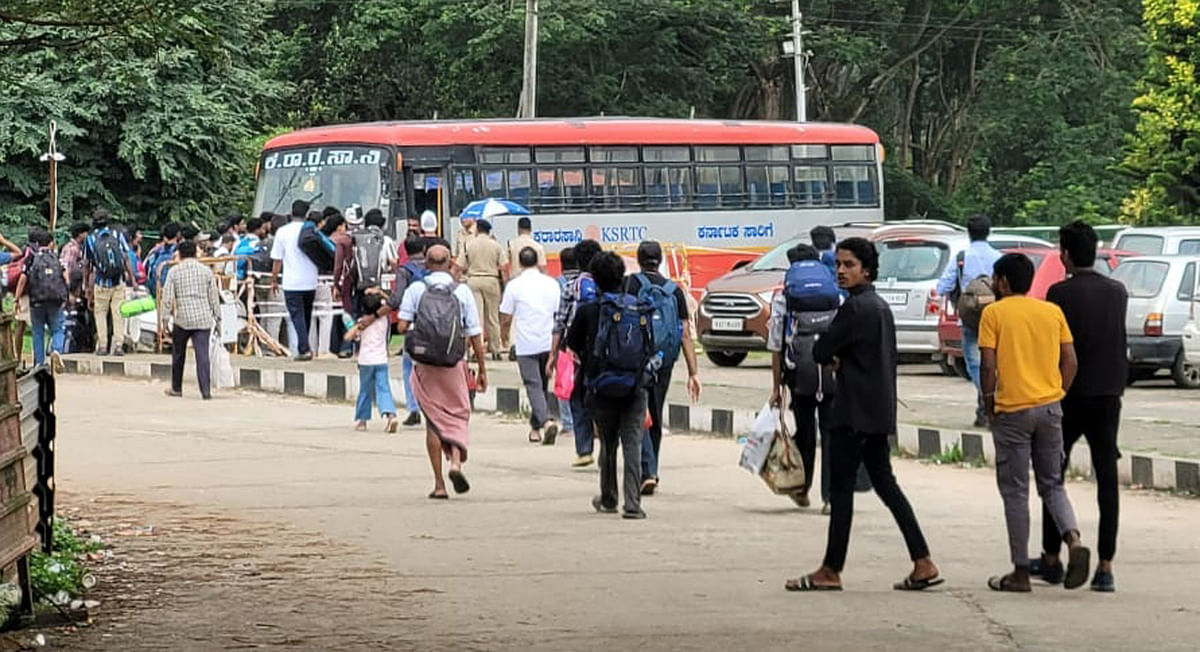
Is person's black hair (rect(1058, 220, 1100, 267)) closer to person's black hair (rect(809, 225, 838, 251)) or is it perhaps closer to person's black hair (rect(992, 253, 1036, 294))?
person's black hair (rect(992, 253, 1036, 294))

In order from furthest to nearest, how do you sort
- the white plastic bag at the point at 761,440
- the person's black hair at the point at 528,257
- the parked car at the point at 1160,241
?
the parked car at the point at 1160,241 < the person's black hair at the point at 528,257 < the white plastic bag at the point at 761,440

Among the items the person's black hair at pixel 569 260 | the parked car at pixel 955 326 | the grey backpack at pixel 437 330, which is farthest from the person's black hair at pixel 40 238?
the grey backpack at pixel 437 330

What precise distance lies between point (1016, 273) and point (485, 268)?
615 inches

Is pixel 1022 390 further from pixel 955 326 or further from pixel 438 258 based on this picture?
pixel 955 326

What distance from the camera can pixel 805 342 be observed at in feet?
39.9

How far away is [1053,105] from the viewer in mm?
53406

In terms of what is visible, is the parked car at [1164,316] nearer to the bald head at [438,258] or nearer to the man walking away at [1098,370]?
the bald head at [438,258]

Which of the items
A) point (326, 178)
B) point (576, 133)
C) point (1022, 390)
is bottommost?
point (1022, 390)

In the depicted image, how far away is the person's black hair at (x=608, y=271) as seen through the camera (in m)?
12.2

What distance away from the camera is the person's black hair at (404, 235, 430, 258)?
1612 centimetres

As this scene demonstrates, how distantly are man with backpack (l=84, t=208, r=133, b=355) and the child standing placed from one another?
848 centimetres

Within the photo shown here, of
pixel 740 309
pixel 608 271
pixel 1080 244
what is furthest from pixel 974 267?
pixel 740 309

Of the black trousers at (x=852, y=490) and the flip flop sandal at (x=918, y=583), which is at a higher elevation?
the black trousers at (x=852, y=490)

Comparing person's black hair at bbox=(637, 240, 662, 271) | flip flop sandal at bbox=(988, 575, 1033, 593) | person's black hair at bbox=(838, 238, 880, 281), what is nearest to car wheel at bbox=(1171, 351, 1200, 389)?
person's black hair at bbox=(637, 240, 662, 271)
